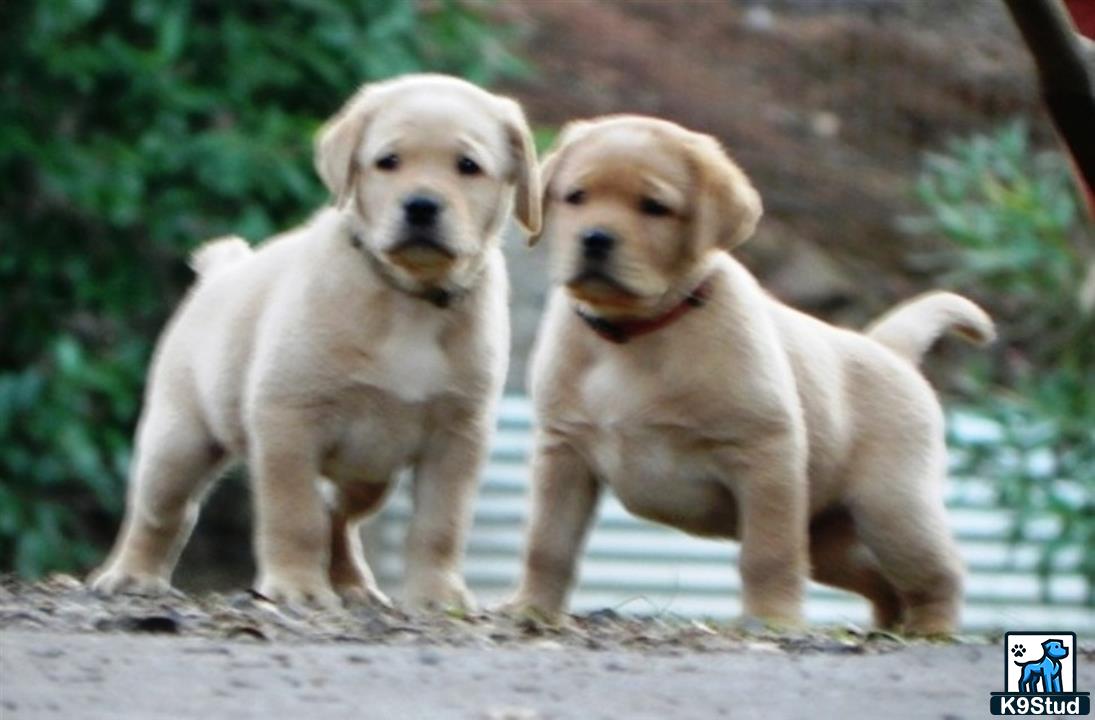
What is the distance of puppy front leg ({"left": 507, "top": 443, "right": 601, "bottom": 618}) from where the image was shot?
7.19 m

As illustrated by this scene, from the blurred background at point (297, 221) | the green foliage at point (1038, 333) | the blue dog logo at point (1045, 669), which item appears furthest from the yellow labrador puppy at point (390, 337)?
the green foliage at point (1038, 333)

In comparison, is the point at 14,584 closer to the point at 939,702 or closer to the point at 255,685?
the point at 255,685

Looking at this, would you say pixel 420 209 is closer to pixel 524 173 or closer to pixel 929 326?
pixel 524 173

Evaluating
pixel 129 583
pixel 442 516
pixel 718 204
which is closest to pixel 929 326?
pixel 718 204

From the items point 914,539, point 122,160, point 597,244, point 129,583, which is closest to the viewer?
point 597,244

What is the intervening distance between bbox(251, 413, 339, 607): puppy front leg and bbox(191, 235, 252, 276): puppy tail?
1.13 metres

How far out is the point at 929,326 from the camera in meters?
8.01

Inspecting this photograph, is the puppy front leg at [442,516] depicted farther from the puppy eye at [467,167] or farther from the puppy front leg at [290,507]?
the puppy eye at [467,167]

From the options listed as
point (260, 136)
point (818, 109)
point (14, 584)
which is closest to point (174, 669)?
point (14, 584)

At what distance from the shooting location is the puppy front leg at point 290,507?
7.12m

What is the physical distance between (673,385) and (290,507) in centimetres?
93

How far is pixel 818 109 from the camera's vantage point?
17750mm

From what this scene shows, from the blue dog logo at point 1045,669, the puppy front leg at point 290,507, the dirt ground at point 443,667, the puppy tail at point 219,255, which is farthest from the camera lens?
the puppy tail at point 219,255

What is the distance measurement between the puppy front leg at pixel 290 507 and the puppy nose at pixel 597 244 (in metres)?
0.79
